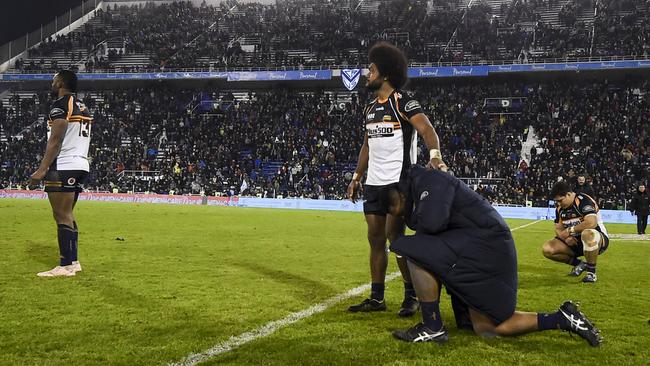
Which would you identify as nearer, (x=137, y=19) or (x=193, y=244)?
(x=193, y=244)

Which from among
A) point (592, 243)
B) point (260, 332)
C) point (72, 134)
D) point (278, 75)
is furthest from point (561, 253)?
point (278, 75)

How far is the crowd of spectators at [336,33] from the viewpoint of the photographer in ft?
115

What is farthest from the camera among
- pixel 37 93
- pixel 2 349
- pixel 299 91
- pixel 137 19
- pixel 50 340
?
pixel 137 19

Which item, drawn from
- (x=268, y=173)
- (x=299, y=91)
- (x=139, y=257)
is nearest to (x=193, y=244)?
(x=139, y=257)

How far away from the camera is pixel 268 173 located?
3281cm

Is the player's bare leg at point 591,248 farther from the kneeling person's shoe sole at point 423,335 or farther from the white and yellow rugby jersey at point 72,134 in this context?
the white and yellow rugby jersey at point 72,134

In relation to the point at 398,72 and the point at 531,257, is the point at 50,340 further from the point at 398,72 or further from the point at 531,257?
the point at 531,257

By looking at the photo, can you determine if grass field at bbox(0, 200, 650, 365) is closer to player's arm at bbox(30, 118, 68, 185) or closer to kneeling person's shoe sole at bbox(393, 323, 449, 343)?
kneeling person's shoe sole at bbox(393, 323, 449, 343)

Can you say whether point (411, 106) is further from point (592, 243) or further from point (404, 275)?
point (592, 243)

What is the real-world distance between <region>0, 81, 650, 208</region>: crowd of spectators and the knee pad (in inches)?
713

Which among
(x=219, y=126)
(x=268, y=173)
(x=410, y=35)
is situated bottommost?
(x=268, y=173)

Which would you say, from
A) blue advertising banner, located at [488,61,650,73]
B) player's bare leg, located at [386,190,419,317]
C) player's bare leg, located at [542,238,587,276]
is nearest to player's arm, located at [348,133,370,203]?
player's bare leg, located at [386,190,419,317]

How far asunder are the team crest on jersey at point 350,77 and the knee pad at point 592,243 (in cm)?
2712

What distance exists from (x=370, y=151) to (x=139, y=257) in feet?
15.2
